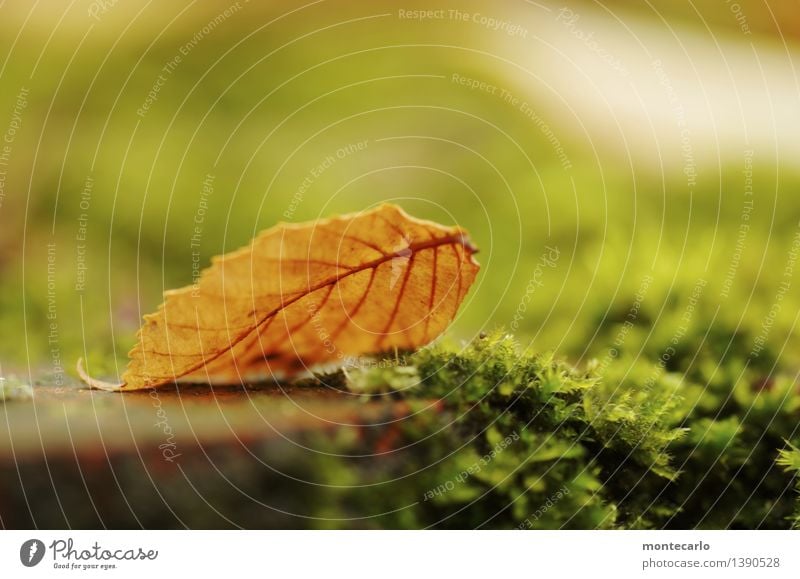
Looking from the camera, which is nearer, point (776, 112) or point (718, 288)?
point (718, 288)

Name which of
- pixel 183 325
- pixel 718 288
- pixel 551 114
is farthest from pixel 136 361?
pixel 551 114

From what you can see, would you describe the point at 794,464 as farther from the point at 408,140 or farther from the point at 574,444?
the point at 408,140

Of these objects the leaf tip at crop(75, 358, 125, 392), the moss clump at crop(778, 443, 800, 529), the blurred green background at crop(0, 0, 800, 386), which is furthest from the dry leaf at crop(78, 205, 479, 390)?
the moss clump at crop(778, 443, 800, 529)

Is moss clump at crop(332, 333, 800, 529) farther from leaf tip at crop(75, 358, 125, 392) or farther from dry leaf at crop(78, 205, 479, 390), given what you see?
leaf tip at crop(75, 358, 125, 392)

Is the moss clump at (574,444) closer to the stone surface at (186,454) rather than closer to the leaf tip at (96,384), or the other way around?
the stone surface at (186,454)

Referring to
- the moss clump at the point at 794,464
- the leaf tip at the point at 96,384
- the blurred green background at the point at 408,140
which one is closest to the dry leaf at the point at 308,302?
the leaf tip at the point at 96,384
